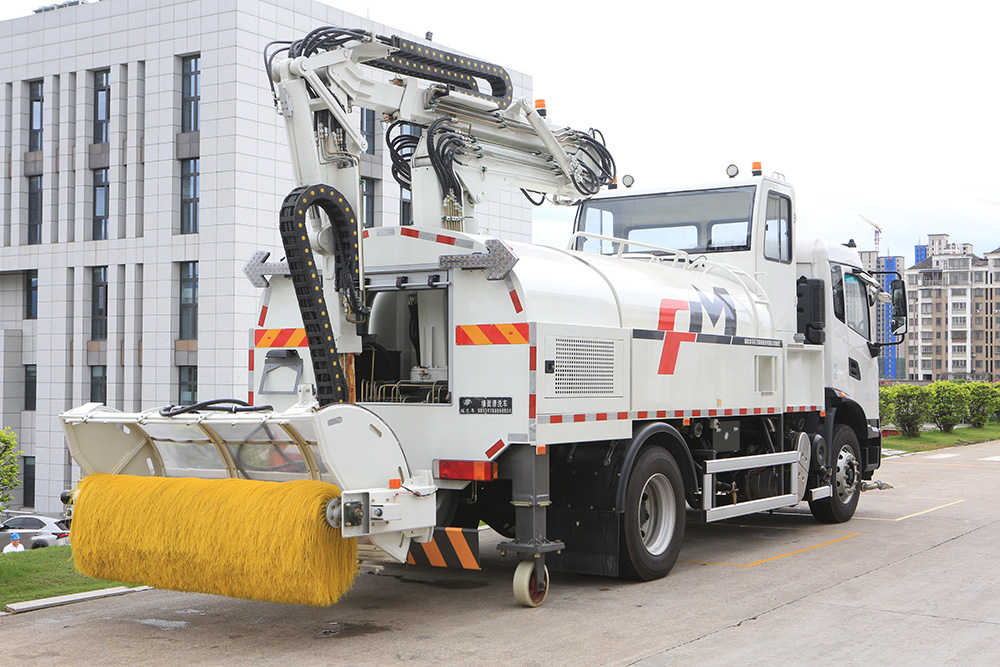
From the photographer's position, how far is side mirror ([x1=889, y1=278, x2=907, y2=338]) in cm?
1352

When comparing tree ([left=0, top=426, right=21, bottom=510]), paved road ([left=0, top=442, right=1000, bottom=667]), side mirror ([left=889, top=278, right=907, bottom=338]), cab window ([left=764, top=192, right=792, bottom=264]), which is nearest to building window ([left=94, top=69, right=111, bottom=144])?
tree ([left=0, top=426, right=21, bottom=510])

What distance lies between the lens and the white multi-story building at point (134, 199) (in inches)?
1368

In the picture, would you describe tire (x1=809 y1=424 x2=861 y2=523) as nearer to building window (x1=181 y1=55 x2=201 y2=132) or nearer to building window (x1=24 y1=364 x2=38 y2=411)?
building window (x1=181 y1=55 x2=201 y2=132)

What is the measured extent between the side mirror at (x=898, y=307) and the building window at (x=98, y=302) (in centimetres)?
3146

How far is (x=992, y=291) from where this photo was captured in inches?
6457

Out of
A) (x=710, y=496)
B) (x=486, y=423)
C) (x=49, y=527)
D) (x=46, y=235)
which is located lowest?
(x=49, y=527)

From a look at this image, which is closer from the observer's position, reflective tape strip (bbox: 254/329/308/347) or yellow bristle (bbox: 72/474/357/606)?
yellow bristle (bbox: 72/474/357/606)

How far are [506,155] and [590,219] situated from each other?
8.79 feet

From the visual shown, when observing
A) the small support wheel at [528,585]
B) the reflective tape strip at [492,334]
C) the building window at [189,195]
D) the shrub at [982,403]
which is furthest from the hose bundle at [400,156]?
the shrub at [982,403]

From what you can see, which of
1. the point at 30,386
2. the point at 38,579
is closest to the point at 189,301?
the point at 30,386

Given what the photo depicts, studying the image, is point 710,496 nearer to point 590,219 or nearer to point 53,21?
point 590,219

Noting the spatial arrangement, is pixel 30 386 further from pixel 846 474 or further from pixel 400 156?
pixel 400 156

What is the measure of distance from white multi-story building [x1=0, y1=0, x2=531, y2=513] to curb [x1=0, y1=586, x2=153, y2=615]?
26.2 metres

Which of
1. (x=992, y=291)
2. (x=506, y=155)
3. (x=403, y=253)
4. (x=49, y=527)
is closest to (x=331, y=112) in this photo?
(x=403, y=253)
